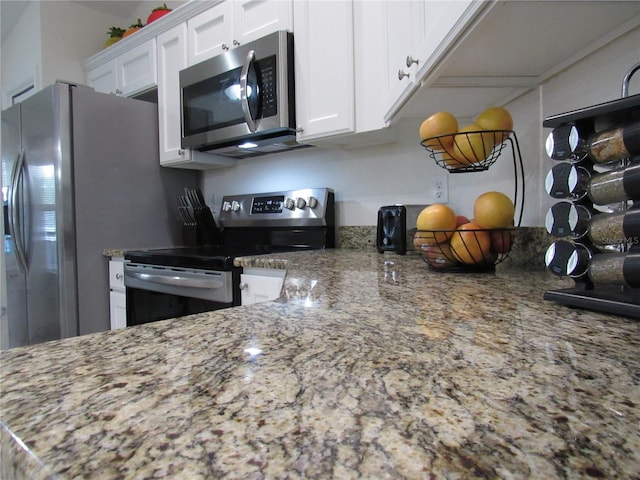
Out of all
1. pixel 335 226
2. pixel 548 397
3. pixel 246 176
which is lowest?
pixel 548 397

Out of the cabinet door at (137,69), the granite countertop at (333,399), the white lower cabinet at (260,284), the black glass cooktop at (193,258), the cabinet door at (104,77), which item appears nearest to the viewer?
the granite countertop at (333,399)

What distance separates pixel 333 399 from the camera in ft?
0.99

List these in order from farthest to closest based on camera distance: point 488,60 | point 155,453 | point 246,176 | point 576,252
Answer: point 246,176
point 488,60
point 576,252
point 155,453

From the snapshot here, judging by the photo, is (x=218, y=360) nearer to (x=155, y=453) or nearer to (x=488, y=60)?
(x=155, y=453)

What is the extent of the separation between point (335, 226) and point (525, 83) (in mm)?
1080

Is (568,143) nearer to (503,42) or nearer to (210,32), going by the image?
(503,42)

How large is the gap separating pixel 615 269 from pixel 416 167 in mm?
1282

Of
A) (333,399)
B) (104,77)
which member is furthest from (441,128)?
(104,77)

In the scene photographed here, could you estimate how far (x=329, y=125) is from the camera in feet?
5.49

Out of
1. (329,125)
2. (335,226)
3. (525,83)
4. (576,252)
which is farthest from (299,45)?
(576,252)

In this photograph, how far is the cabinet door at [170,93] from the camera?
7.33 feet

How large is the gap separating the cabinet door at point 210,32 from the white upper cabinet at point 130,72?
1.23 ft

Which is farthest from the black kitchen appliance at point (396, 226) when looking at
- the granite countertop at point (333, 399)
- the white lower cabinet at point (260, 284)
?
the granite countertop at point (333, 399)

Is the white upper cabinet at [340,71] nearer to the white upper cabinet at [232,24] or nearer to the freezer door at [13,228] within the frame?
the white upper cabinet at [232,24]
